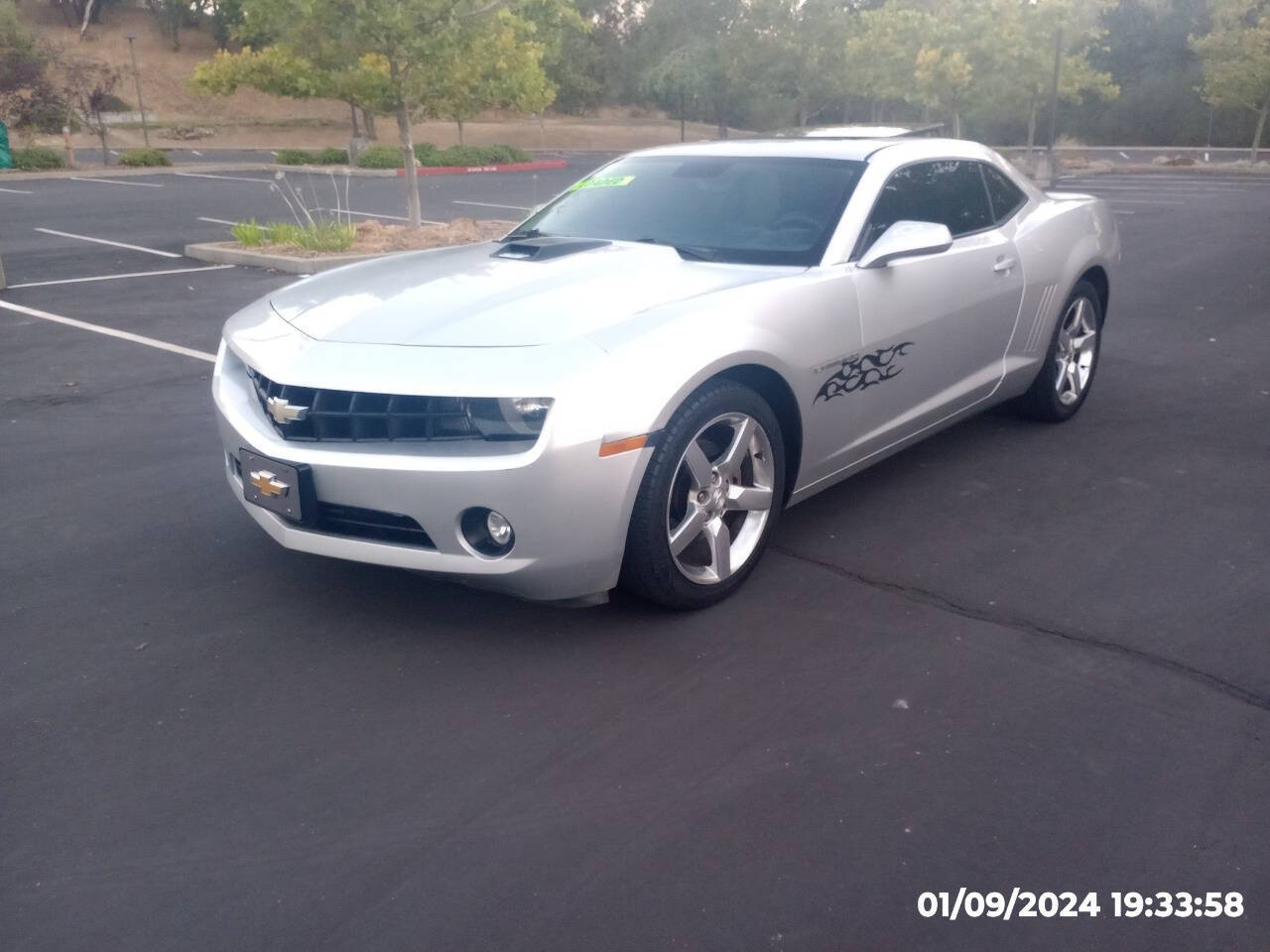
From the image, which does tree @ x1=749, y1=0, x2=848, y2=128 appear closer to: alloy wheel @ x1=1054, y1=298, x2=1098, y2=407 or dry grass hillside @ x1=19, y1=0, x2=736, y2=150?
dry grass hillside @ x1=19, y1=0, x2=736, y2=150

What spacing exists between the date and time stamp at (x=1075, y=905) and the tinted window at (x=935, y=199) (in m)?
2.69

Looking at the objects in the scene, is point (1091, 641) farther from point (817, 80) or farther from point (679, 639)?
point (817, 80)

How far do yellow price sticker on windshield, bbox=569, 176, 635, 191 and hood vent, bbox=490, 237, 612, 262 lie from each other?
0.52 metres

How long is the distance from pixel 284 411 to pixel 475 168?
95.9 ft

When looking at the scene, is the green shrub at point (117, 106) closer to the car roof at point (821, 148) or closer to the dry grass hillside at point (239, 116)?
the dry grass hillside at point (239, 116)

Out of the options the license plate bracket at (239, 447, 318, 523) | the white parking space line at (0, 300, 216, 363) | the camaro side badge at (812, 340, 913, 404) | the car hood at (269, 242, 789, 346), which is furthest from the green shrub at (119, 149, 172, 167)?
the camaro side badge at (812, 340, 913, 404)

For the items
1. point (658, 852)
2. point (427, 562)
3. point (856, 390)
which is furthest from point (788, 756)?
point (856, 390)

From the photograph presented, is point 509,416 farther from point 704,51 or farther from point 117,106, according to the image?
point 117,106

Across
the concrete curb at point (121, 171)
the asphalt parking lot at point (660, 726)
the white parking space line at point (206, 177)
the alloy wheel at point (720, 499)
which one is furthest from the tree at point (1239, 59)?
the alloy wheel at point (720, 499)

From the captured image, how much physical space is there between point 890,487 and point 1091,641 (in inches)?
62.6

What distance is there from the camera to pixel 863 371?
4480 millimetres

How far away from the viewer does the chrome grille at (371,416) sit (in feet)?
11.5

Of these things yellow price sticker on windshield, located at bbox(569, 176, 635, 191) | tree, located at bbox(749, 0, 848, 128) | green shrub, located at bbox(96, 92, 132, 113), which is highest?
tree, located at bbox(749, 0, 848, 128)

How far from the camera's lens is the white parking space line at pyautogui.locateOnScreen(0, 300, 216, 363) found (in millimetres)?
8070
